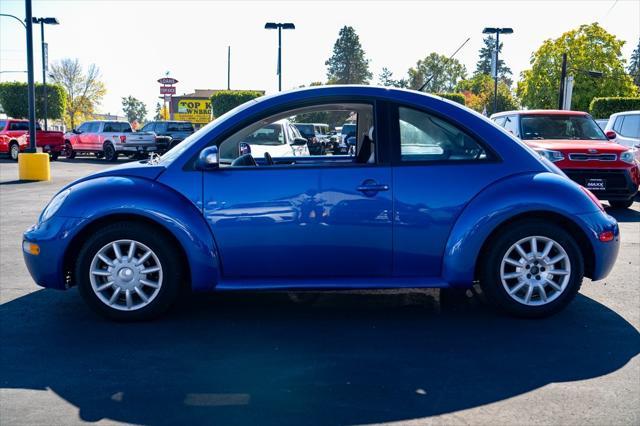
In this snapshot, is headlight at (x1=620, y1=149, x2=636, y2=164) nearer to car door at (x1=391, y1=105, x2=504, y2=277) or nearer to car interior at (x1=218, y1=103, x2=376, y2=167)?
car interior at (x1=218, y1=103, x2=376, y2=167)

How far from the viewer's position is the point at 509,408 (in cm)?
336

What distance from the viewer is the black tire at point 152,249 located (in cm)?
469

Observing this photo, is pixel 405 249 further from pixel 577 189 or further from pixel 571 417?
pixel 571 417

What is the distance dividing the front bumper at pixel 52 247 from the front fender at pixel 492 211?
2.69 meters

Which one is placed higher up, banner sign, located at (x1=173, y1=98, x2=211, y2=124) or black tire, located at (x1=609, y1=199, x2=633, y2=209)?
banner sign, located at (x1=173, y1=98, x2=211, y2=124)

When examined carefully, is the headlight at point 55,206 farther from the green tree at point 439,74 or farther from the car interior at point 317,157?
the green tree at point 439,74

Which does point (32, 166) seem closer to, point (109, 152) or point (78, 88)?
point (109, 152)

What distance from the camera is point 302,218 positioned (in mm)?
4648

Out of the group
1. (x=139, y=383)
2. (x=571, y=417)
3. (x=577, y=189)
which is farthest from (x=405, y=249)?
(x=139, y=383)

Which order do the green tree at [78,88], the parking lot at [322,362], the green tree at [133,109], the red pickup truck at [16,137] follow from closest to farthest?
the parking lot at [322,362] → the red pickup truck at [16,137] → the green tree at [78,88] → the green tree at [133,109]

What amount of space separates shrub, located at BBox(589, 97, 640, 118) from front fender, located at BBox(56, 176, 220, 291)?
32.0 m

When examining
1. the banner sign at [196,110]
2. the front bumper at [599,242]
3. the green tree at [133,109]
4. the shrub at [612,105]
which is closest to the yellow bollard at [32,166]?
the front bumper at [599,242]

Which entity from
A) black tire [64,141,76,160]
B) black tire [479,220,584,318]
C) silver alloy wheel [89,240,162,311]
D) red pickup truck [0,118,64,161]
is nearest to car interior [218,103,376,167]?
silver alloy wheel [89,240,162,311]

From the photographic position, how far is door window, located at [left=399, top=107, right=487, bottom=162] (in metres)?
4.84
